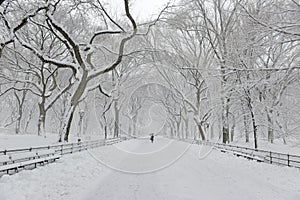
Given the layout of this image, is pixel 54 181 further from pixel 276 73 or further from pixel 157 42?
pixel 157 42

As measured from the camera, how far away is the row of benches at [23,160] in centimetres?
1093

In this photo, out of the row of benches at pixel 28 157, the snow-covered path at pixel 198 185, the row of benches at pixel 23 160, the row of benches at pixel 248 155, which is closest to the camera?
the snow-covered path at pixel 198 185

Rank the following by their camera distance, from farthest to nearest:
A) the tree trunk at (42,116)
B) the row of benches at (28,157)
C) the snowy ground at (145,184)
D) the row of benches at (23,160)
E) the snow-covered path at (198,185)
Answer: the tree trunk at (42,116), the row of benches at (28,157), the row of benches at (23,160), the snow-covered path at (198,185), the snowy ground at (145,184)

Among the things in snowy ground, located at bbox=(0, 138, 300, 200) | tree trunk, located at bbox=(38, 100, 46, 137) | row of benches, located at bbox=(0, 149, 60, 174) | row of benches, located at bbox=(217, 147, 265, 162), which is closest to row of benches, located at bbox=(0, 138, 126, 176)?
row of benches, located at bbox=(0, 149, 60, 174)

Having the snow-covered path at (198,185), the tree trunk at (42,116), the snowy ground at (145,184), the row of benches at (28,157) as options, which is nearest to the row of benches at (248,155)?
the snow-covered path at (198,185)

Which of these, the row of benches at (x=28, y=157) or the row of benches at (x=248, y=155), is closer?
the row of benches at (x=28, y=157)

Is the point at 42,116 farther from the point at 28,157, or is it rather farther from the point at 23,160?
the point at 28,157

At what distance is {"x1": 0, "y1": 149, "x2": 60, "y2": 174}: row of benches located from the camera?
10.9 meters

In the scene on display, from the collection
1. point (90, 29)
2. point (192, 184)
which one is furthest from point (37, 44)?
point (192, 184)

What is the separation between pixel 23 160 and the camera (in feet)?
45.4

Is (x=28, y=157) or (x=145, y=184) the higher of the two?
(x=28, y=157)

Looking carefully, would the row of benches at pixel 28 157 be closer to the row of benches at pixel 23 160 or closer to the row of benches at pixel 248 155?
the row of benches at pixel 23 160

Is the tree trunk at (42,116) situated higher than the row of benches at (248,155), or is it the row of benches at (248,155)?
the tree trunk at (42,116)

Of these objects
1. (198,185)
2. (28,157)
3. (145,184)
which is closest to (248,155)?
(198,185)
